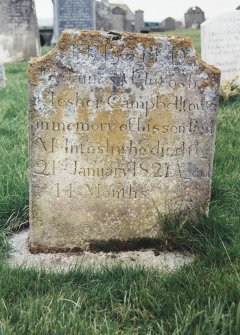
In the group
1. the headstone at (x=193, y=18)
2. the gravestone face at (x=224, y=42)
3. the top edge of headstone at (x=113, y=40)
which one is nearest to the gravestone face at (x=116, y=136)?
the top edge of headstone at (x=113, y=40)

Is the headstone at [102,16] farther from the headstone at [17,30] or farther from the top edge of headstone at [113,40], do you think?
the top edge of headstone at [113,40]

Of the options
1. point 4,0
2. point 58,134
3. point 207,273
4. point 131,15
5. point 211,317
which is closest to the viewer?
point 211,317

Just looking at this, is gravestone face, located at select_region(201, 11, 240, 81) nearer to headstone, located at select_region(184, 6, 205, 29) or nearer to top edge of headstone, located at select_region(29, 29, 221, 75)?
top edge of headstone, located at select_region(29, 29, 221, 75)

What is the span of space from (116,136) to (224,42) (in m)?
5.42

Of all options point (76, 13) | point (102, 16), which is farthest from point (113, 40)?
point (102, 16)

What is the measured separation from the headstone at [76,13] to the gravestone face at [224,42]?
4898 millimetres

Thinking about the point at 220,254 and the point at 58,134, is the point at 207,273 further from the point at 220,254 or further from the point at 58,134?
the point at 58,134

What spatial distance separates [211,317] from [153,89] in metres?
1.42

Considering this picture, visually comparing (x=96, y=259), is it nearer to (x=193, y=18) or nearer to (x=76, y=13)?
(x=76, y=13)

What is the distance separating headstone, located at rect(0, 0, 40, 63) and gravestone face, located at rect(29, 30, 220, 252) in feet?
41.5

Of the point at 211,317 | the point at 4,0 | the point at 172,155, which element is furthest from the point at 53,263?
the point at 4,0

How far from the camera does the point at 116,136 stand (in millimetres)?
3062

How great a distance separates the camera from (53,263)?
119 inches

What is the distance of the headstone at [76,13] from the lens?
12.1m
